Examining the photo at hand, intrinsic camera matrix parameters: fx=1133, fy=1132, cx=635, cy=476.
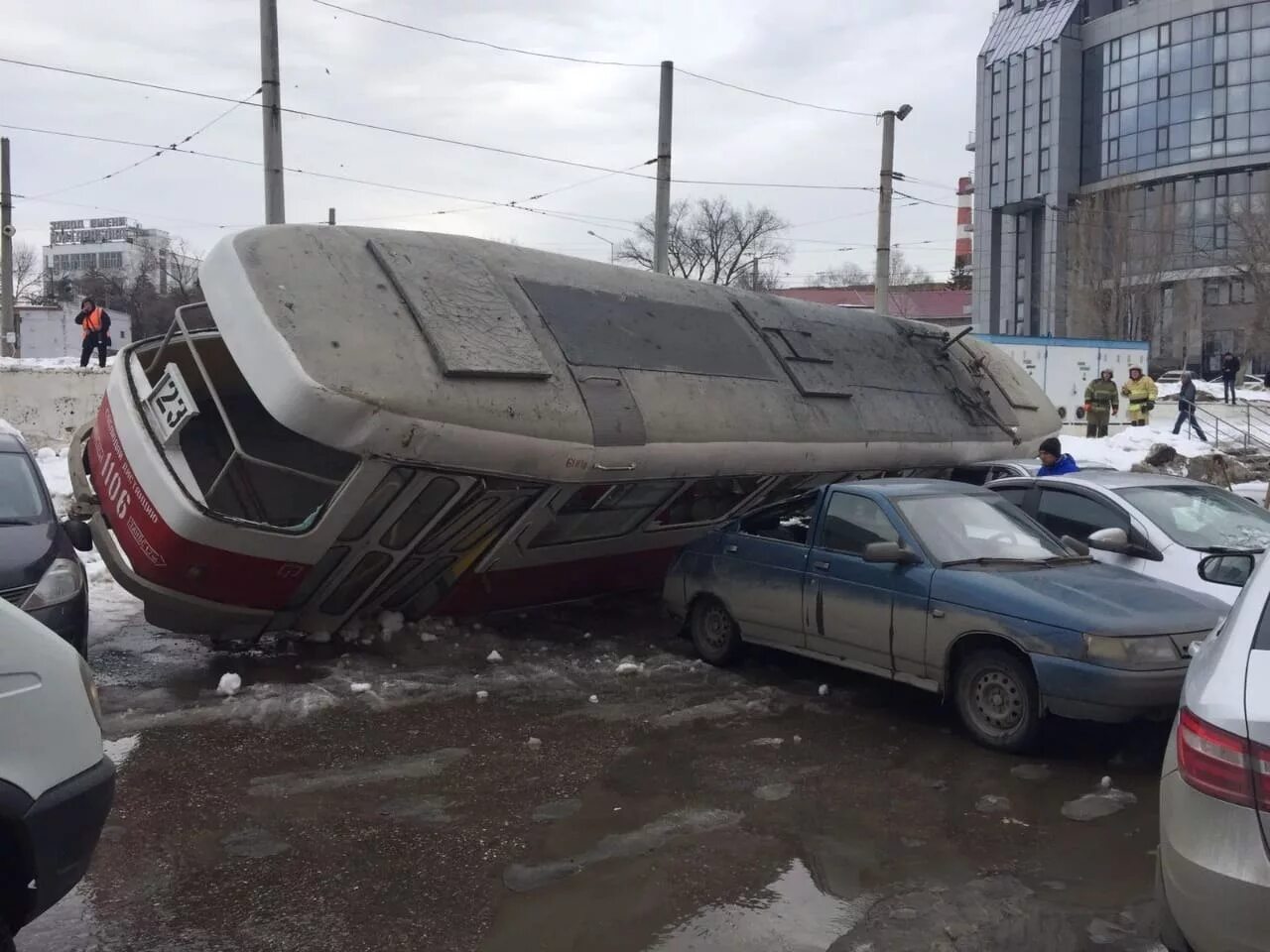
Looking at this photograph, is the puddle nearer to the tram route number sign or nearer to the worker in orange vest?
the tram route number sign

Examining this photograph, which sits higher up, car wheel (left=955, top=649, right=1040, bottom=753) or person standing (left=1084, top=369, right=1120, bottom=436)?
person standing (left=1084, top=369, right=1120, bottom=436)

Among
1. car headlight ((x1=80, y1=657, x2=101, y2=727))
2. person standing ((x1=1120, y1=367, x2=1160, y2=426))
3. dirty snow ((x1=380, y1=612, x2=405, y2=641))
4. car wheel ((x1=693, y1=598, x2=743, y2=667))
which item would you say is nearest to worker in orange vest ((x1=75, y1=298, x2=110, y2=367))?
dirty snow ((x1=380, y1=612, x2=405, y2=641))

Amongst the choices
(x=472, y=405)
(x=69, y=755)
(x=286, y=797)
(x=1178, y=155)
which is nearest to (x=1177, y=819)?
(x=69, y=755)

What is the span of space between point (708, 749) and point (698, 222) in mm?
68381

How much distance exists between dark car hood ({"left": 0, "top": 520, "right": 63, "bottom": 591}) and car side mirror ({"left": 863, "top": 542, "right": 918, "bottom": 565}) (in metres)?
4.79

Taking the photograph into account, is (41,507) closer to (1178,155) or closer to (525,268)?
(525,268)

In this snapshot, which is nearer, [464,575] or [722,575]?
[722,575]

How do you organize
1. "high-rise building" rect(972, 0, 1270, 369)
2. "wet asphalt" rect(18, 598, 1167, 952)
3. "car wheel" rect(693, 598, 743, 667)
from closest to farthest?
"wet asphalt" rect(18, 598, 1167, 952)
"car wheel" rect(693, 598, 743, 667)
"high-rise building" rect(972, 0, 1270, 369)

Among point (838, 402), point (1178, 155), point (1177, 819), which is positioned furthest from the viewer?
point (1178, 155)

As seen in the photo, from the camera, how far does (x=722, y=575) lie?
798 centimetres

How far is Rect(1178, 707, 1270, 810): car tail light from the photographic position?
2830mm

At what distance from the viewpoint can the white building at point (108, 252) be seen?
76.3m

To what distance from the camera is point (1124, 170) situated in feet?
200

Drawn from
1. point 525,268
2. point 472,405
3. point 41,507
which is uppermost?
point 525,268
